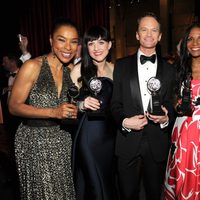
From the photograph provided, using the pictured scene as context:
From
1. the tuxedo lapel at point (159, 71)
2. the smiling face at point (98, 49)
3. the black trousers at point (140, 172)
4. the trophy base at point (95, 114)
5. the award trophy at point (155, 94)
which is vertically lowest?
the black trousers at point (140, 172)

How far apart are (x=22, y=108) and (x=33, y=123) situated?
0.15m

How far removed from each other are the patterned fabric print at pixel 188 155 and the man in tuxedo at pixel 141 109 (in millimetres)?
164

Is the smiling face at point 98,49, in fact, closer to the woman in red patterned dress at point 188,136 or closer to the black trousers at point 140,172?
the woman in red patterned dress at point 188,136

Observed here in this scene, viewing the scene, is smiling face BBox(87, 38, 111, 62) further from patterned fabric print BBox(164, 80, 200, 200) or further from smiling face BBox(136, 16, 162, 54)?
patterned fabric print BBox(164, 80, 200, 200)

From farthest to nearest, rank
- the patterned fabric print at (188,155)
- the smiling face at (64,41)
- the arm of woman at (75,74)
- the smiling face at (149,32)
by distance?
the arm of woman at (75,74)
the patterned fabric print at (188,155)
the smiling face at (149,32)
the smiling face at (64,41)

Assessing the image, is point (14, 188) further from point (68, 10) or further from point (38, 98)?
point (68, 10)

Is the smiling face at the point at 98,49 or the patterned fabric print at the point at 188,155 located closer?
the patterned fabric print at the point at 188,155

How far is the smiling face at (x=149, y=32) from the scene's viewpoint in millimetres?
2318

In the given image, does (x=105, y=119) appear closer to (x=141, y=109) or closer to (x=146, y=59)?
(x=141, y=109)

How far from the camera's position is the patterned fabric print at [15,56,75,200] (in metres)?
2.08

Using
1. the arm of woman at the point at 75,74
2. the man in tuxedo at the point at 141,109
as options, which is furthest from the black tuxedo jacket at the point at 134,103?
the arm of woman at the point at 75,74

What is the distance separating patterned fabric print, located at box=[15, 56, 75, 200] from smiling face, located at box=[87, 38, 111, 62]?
58 cm

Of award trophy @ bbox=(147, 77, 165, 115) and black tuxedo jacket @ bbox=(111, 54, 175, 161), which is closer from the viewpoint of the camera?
award trophy @ bbox=(147, 77, 165, 115)

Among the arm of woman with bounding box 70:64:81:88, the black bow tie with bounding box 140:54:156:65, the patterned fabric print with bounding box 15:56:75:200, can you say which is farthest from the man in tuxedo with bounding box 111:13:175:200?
the patterned fabric print with bounding box 15:56:75:200
